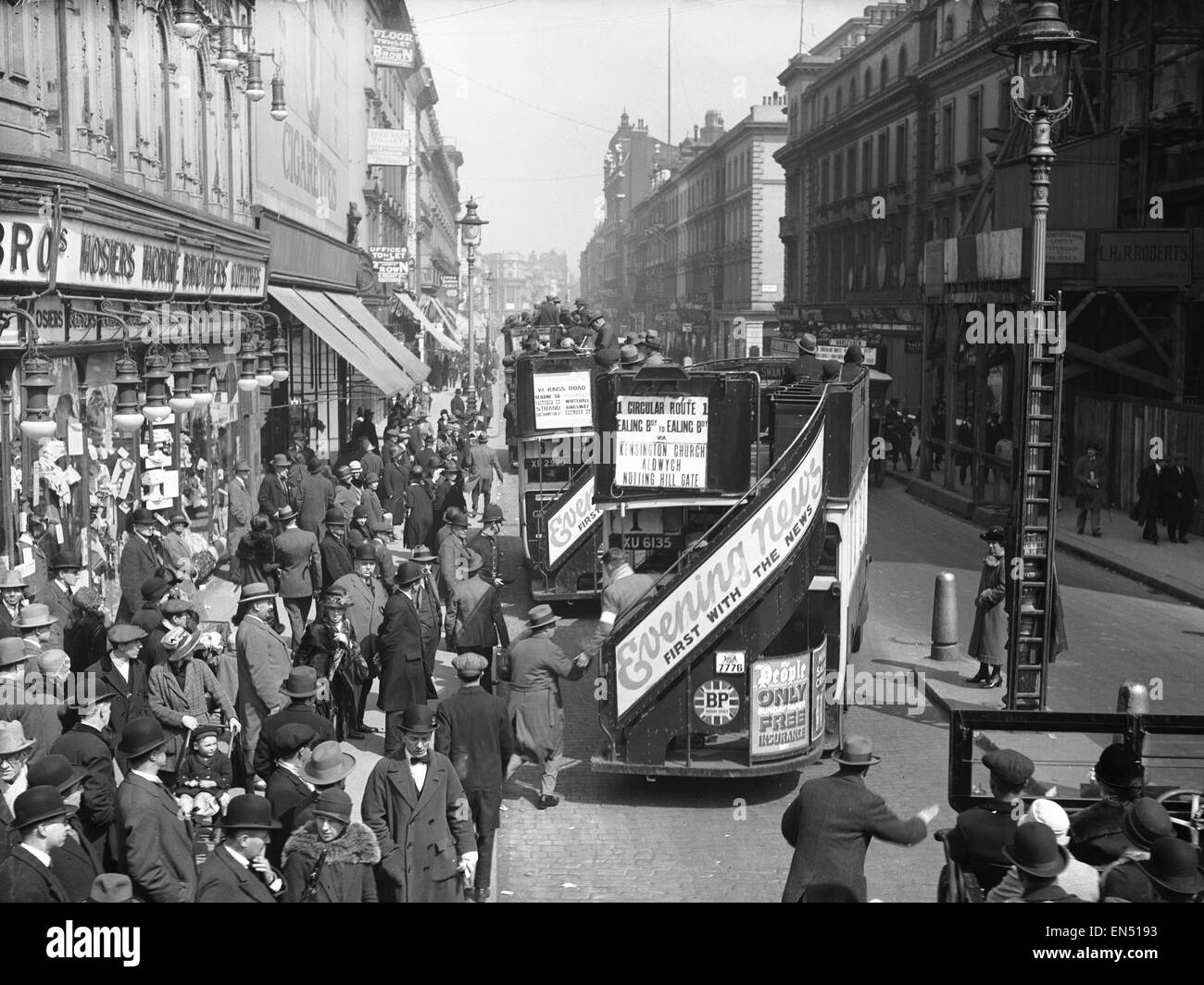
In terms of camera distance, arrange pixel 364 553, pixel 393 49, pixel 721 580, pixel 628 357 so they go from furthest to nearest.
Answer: pixel 393 49, pixel 628 357, pixel 364 553, pixel 721 580

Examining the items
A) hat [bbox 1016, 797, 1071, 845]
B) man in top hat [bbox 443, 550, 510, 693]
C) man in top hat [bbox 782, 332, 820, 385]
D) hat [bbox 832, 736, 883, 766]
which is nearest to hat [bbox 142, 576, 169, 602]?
man in top hat [bbox 443, 550, 510, 693]

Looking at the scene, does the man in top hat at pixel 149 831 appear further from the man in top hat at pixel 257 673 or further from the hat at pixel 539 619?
the hat at pixel 539 619

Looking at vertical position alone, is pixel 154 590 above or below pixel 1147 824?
above

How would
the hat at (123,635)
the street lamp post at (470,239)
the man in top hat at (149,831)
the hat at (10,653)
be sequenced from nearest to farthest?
1. the man in top hat at (149,831)
2. the hat at (10,653)
3. the hat at (123,635)
4. the street lamp post at (470,239)

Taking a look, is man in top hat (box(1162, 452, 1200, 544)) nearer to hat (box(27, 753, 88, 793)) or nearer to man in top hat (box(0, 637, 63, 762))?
man in top hat (box(0, 637, 63, 762))

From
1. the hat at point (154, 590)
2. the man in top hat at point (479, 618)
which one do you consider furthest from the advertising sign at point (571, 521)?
the hat at point (154, 590)

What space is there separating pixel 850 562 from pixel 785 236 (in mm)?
44356

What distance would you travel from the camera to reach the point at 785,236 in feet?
182

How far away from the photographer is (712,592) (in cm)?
1037

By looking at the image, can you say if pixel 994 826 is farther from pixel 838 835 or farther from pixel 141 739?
pixel 141 739

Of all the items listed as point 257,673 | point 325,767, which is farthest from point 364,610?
point 325,767

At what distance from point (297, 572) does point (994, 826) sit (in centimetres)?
919

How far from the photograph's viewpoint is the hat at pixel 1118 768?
7004 mm

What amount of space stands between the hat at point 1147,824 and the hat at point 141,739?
4.62m
